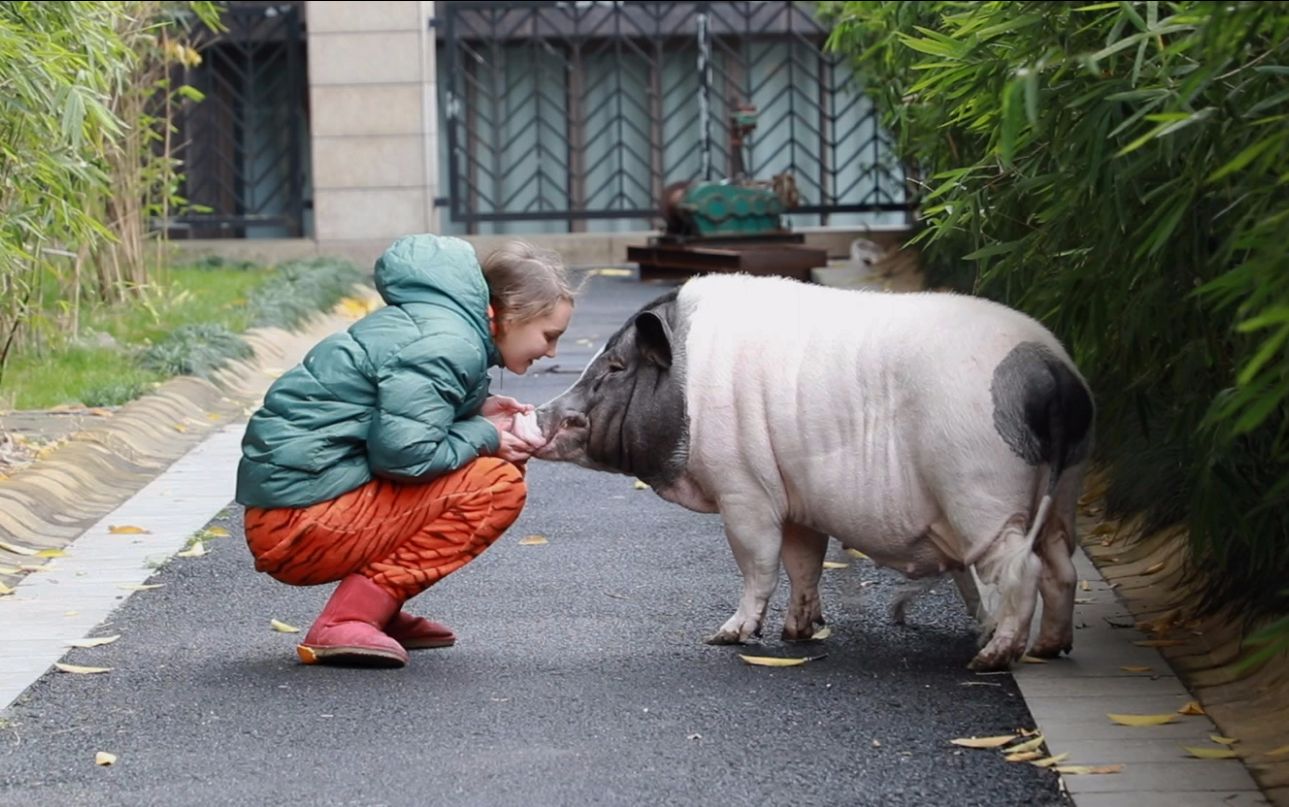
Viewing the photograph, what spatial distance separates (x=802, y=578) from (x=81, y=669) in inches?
75.1

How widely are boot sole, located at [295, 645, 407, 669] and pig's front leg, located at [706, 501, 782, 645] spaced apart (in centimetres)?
88

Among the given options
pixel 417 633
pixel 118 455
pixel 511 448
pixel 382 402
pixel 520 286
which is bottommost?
pixel 118 455

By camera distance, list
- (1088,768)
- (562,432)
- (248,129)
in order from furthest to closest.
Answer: (248,129) < (562,432) < (1088,768)

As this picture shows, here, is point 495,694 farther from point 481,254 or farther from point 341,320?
point 341,320

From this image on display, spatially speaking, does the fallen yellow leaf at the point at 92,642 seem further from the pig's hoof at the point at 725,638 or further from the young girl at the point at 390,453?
the pig's hoof at the point at 725,638

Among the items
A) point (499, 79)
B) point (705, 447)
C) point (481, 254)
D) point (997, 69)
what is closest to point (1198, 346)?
point (997, 69)

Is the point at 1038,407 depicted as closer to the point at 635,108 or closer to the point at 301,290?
the point at 301,290

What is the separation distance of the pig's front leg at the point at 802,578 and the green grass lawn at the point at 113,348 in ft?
14.9

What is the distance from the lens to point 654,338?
5371 millimetres

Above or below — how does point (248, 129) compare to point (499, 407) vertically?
above

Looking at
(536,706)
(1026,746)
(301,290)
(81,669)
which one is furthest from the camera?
(301,290)

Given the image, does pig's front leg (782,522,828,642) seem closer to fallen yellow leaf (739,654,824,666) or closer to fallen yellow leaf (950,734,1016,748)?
fallen yellow leaf (739,654,824,666)

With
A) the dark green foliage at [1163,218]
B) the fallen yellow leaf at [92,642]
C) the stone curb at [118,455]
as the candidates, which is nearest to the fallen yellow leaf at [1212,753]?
the dark green foliage at [1163,218]

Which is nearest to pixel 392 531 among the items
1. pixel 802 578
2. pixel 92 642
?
pixel 92 642
